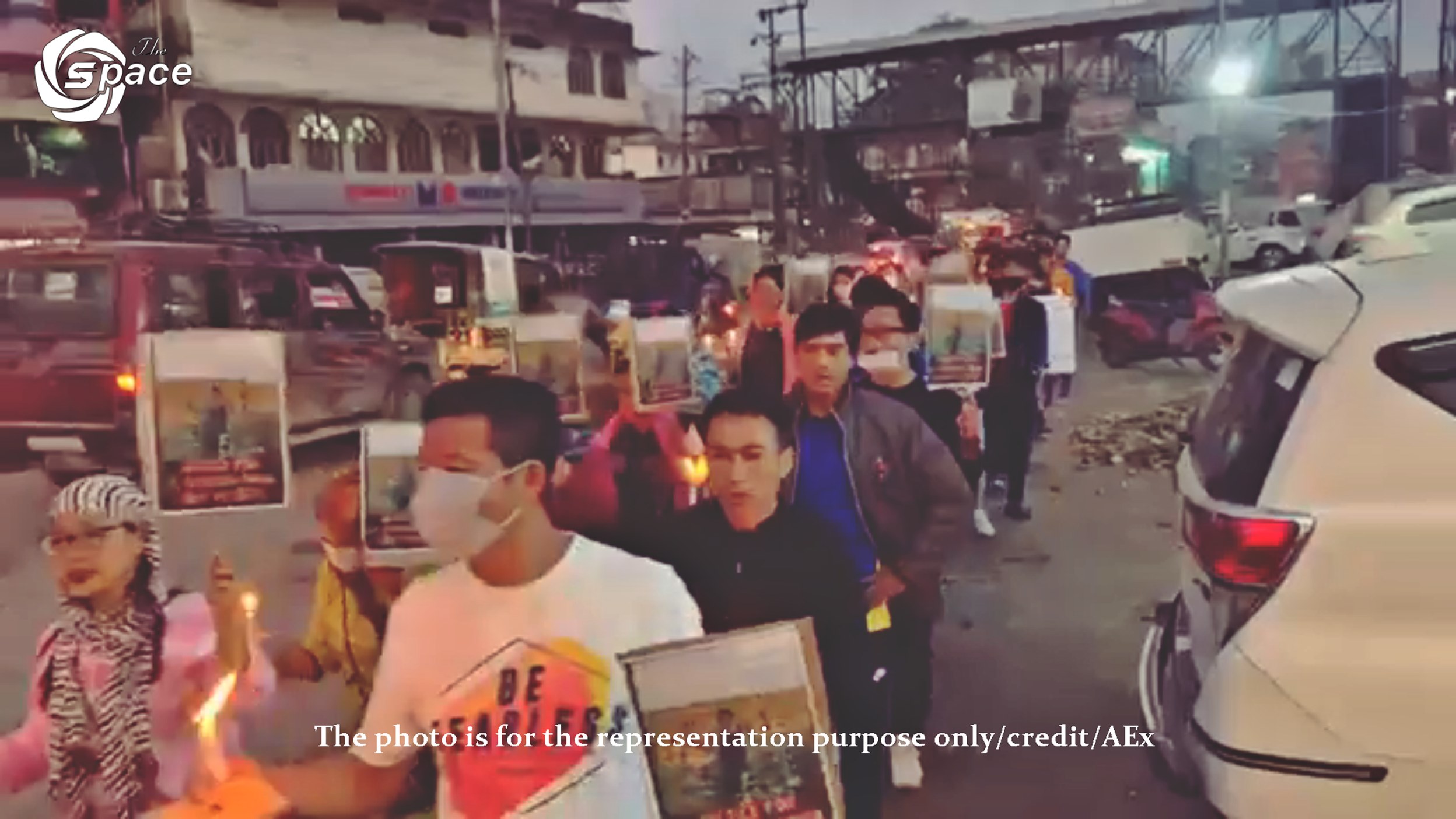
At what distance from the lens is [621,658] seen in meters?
1.67

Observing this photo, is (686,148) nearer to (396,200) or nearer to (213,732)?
(396,200)

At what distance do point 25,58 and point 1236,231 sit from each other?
6.19ft

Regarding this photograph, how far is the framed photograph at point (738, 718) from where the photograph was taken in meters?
1.67

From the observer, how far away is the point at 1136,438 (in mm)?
2594

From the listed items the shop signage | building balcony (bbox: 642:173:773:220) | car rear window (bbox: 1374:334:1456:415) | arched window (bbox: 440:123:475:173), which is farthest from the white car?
arched window (bbox: 440:123:475:173)

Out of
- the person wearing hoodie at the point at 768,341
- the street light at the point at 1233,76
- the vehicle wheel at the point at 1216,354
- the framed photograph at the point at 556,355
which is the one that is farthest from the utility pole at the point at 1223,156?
the framed photograph at the point at 556,355

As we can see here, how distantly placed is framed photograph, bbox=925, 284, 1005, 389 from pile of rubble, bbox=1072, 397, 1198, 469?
29cm

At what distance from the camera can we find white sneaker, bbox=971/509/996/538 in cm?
240

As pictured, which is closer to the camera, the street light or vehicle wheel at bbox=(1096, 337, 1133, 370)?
the street light

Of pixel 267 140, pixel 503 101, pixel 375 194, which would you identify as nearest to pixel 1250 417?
pixel 503 101

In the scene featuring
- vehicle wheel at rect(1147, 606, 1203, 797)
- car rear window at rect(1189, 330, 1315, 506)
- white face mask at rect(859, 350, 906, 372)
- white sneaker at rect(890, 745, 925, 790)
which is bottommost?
white sneaker at rect(890, 745, 925, 790)

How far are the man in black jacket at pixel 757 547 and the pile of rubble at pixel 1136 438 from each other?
80 centimetres

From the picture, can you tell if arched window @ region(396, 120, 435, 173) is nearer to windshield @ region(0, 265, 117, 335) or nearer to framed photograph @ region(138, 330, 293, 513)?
framed photograph @ region(138, 330, 293, 513)

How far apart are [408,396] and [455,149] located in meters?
0.36
